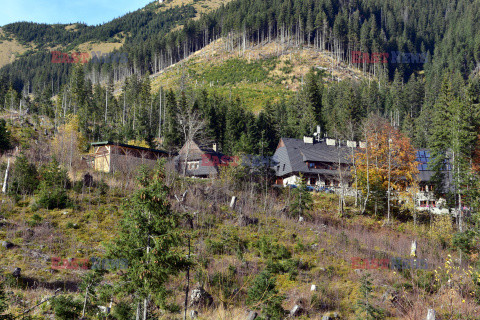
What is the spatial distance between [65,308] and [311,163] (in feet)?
133

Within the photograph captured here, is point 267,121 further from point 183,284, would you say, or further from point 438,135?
point 183,284

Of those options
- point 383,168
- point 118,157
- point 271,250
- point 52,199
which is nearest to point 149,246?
point 271,250

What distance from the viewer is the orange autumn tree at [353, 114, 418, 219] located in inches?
1543

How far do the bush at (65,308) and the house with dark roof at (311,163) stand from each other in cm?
3599

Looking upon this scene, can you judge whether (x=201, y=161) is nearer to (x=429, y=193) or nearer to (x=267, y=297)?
(x=429, y=193)

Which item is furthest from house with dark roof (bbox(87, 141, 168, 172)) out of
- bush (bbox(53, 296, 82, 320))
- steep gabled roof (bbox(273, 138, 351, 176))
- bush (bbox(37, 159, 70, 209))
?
bush (bbox(53, 296, 82, 320))

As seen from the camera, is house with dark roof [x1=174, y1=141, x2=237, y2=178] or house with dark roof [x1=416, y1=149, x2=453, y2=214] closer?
house with dark roof [x1=416, y1=149, x2=453, y2=214]

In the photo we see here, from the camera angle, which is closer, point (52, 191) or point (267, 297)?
point (267, 297)

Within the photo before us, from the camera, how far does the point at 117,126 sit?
221 feet

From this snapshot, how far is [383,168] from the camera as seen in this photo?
1716 inches

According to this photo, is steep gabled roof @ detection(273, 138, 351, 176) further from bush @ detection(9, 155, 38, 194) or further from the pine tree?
the pine tree

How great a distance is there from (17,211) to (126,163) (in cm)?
1291

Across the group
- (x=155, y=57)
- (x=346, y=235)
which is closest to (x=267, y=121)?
(x=346, y=235)

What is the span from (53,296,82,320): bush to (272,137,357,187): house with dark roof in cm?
3599
